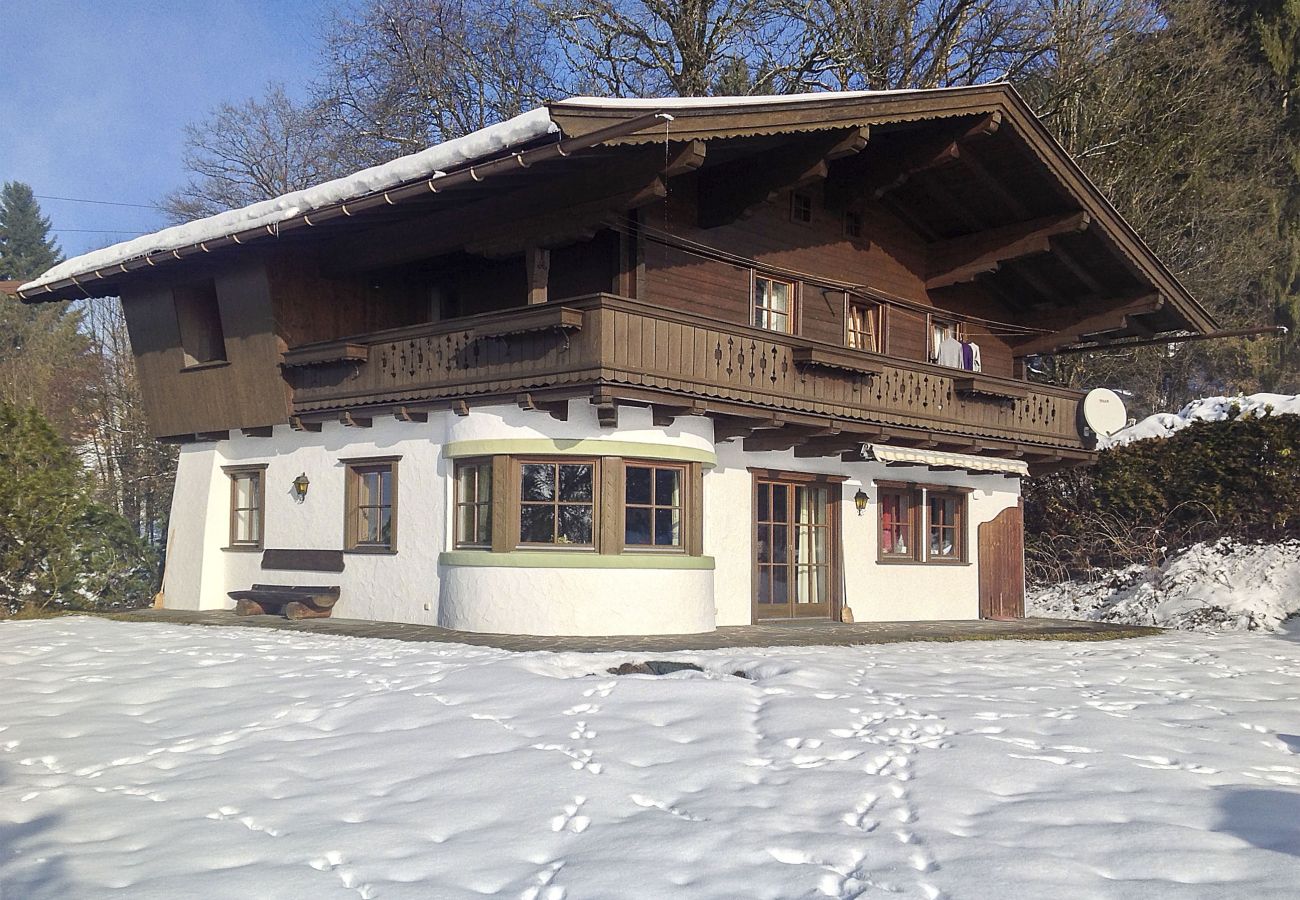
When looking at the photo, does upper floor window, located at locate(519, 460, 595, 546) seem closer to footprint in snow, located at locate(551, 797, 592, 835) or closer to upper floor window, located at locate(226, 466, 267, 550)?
upper floor window, located at locate(226, 466, 267, 550)

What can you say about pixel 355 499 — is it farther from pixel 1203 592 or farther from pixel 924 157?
pixel 1203 592

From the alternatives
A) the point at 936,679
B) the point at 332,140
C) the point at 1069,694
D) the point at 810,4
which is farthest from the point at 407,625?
the point at 332,140

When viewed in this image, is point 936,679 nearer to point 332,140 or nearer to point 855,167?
point 855,167

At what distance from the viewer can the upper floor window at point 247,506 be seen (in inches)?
699

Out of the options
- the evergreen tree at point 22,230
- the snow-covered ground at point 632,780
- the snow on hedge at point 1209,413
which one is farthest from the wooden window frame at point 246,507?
the evergreen tree at point 22,230

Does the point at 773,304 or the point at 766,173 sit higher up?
the point at 766,173

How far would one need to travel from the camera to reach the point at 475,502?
14688mm

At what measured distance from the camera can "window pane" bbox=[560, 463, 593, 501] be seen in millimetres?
14297

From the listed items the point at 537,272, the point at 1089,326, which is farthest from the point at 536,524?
the point at 1089,326

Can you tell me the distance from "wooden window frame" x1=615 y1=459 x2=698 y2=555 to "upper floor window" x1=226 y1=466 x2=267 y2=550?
6044 millimetres

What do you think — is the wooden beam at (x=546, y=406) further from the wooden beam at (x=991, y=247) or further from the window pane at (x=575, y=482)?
the wooden beam at (x=991, y=247)

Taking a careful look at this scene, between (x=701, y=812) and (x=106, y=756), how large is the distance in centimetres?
394

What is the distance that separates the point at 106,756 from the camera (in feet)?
26.0

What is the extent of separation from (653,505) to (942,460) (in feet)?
15.7
